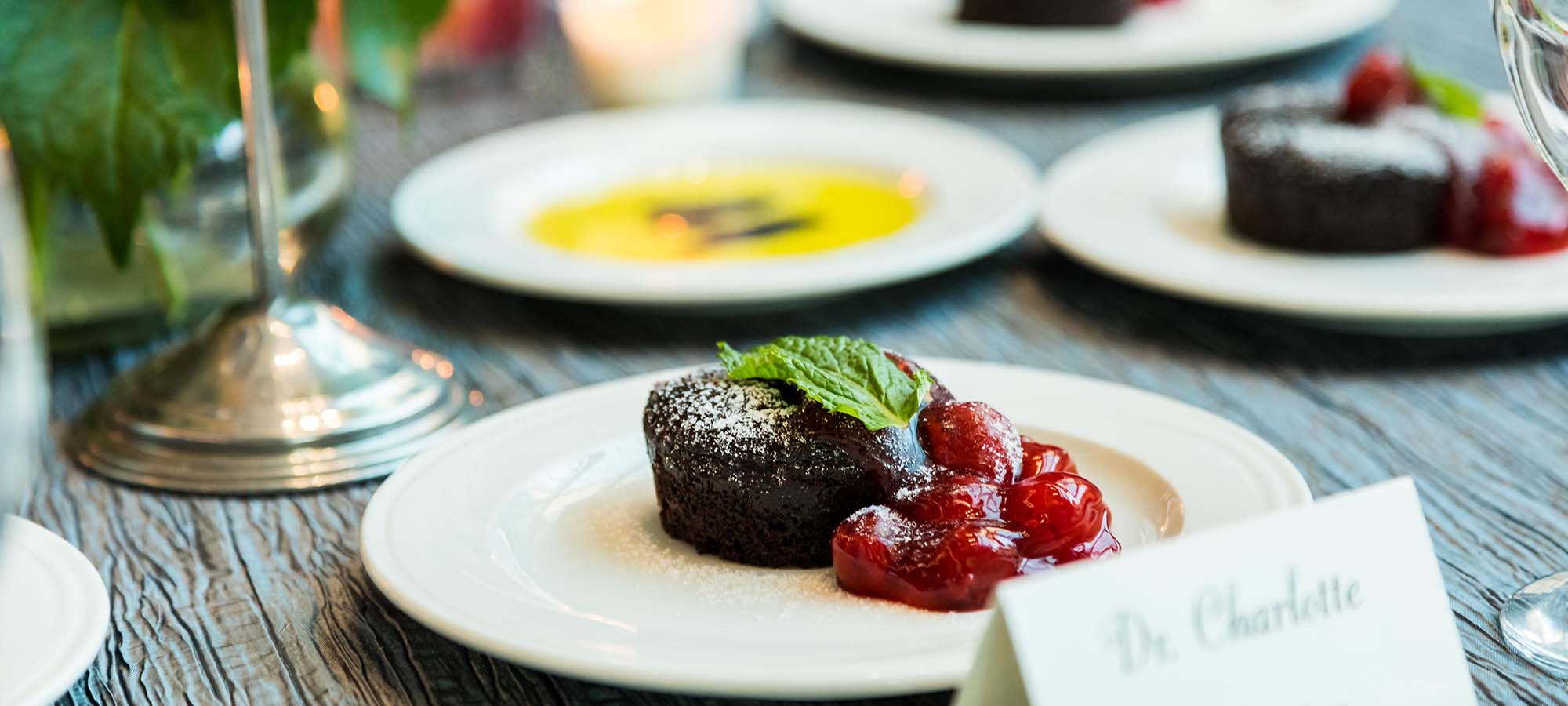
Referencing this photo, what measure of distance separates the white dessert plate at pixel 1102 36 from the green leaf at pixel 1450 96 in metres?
0.44

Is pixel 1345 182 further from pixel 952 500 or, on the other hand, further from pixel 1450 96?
pixel 952 500

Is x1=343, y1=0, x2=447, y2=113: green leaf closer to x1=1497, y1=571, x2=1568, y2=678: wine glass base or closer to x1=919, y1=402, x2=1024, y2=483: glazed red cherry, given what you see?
x1=919, y1=402, x2=1024, y2=483: glazed red cherry

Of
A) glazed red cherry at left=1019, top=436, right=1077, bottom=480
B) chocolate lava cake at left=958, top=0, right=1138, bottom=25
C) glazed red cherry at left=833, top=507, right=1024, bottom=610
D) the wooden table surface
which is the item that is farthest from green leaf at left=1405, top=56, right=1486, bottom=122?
glazed red cherry at left=833, top=507, right=1024, bottom=610

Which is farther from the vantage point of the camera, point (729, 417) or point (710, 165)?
point (710, 165)

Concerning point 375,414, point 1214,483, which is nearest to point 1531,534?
point 1214,483

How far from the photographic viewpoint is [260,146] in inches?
38.2

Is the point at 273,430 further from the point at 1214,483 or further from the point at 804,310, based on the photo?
the point at 1214,483

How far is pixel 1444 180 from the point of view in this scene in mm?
1269

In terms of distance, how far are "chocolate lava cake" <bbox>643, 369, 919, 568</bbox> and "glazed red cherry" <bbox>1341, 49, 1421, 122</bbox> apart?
707 millimetres

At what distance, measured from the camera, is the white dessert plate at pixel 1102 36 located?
70.2 inches

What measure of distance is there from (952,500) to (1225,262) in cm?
57

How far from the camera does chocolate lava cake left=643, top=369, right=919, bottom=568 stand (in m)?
0.79

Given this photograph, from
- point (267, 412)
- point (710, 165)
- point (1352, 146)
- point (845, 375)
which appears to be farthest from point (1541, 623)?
point (710, 165)

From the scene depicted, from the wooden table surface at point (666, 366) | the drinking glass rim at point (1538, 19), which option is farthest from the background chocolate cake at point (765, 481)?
the drinking glass rim at point (1538, 19)
